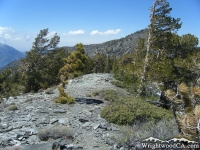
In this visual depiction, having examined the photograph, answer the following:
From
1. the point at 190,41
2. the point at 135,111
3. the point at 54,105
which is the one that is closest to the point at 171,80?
the point at 190,41

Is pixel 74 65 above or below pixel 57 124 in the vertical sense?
above

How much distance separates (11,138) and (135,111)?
634 centimetres

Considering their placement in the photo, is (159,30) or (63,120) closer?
(63,120)

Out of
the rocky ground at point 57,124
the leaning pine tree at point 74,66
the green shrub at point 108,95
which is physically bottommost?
the rocky ground at point 57,124

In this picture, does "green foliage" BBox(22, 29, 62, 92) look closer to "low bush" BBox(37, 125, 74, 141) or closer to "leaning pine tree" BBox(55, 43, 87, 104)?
"leaning pine tree" BBox(55, 43, 87, 104)

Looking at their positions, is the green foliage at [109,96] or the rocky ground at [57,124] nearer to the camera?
the rocky ground at [57,124]

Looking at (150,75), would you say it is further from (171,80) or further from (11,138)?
(11,138)

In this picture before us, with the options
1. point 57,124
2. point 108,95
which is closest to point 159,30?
point 108,95

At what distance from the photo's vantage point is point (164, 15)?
678 inches

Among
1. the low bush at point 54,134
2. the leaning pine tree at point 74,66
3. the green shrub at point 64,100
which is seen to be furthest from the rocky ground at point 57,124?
the leaning pine tree at point 74,66

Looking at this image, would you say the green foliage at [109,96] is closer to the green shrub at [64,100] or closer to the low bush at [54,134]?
the green shrub at [64,100]

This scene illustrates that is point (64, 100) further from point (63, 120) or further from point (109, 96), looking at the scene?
point (63, 120)

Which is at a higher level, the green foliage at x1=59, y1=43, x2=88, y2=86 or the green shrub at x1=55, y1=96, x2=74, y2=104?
the green foliage at x1=59, y1=43, x2=88, y2=86

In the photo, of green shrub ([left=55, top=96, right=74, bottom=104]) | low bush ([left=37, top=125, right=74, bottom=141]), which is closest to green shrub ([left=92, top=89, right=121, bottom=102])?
green shrub ([left=55, top=96, right=74, bottom=104])
